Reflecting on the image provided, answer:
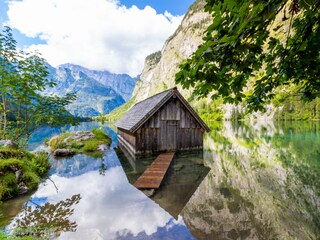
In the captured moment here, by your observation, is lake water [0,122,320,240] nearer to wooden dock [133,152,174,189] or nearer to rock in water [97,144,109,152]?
wooden dock [133,152,174,189]

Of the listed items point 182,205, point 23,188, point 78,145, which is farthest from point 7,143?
point 78,145

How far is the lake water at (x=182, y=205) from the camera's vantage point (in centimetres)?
599

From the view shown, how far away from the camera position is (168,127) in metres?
18.4

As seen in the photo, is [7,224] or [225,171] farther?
[225,171]

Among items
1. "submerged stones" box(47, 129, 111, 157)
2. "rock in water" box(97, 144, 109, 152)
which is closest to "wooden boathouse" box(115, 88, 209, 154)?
"submerged stones" box(47, 129, 111, 157)

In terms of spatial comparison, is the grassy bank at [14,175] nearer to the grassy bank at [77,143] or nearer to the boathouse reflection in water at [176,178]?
the boathouse reflection in water at [176,178]

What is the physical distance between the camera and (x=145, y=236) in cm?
576

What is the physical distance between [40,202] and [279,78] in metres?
10.1

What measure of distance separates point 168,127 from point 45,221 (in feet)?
42.5

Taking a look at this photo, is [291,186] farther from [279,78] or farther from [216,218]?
[279,78]

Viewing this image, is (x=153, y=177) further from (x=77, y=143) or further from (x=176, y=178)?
(x=77, y=143)

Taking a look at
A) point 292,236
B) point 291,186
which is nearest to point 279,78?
point 292,236

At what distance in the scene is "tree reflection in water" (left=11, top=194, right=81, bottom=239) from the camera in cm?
579

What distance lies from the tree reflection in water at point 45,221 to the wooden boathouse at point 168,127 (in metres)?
9.48
